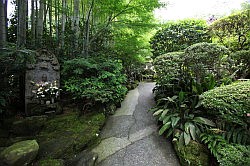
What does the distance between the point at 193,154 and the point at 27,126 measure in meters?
3.26

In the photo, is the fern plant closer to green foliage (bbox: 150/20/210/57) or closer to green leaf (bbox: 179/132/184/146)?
green leaf (bbox: 179/132/184/146)

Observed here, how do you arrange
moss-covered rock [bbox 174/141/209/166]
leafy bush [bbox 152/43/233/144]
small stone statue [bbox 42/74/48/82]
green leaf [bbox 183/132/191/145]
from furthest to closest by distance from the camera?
small stone statue [bbox 42/74/48/82]
leafy bush [bbox 152/43/233/144]
green leaf [bbox 183/132/191/145]
moss-covered rock [bbox 174/141/209/166]

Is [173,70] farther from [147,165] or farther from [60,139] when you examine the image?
[60,139]

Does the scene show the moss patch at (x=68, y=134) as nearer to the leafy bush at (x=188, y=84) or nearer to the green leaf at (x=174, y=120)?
the leafy bush at (x=188, y=84)

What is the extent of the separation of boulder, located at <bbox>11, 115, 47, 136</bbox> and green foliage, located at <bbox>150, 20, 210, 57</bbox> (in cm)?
656

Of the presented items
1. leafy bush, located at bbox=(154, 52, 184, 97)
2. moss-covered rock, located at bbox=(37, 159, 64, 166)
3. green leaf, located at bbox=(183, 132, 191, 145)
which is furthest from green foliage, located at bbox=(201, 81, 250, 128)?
moss-covered rock, located at bbox=(37, 159, 64, 166)

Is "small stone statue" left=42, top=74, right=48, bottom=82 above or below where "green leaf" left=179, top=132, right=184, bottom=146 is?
above

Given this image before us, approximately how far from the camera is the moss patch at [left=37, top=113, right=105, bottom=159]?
100.0 inches

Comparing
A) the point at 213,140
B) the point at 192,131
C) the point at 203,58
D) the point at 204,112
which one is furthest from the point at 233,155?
the point at 203,58

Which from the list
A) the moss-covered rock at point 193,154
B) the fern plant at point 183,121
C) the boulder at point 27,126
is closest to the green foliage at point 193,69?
the fern plant at point 183,121

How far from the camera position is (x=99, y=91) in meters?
3.88

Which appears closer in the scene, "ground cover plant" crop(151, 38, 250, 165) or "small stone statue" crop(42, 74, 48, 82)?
"ground cover plant" crop(151, 38, 250, 165)

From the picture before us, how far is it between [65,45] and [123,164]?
4535 millimetres

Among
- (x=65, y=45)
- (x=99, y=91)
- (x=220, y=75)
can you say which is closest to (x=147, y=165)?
(x=99, y=91)
